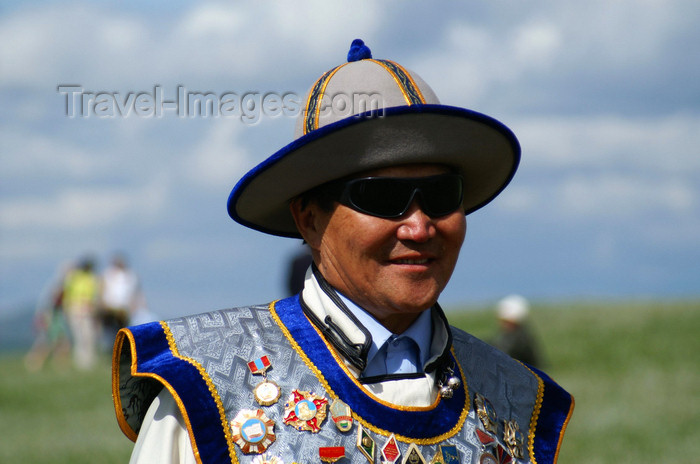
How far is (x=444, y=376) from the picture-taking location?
3.13 meters

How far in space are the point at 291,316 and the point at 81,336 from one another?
1737cm

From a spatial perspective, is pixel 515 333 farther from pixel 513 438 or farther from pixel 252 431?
pixel 252 431

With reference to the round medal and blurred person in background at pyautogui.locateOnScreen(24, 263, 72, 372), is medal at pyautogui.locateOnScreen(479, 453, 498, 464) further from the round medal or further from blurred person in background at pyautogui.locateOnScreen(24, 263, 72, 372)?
blurred person in background at pyautogui.locateOnScreen(24, 263, 72, 372)

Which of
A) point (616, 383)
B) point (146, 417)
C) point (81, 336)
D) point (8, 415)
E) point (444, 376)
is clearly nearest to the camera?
point (146, 417)

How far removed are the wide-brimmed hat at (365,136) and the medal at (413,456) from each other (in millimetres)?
958

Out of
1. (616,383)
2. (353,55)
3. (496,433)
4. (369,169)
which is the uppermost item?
(353,55)

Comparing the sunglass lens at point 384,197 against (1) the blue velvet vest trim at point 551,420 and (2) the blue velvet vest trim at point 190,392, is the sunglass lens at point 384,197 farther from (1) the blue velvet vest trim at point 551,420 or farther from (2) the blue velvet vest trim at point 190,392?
(1) the blue velvet vest trim at point 551,420

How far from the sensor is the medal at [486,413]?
10.3ft

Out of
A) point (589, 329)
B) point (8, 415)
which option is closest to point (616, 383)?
point (589, 329)

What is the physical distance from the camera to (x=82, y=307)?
1923cm

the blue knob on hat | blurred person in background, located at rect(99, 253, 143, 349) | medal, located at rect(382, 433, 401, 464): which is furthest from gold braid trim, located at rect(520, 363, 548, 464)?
blurred person in background, located at rect(99, 253, 143, 349)

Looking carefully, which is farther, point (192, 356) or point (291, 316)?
point (291, 316)

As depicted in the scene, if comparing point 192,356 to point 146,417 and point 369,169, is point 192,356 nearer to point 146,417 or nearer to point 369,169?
point 146,417

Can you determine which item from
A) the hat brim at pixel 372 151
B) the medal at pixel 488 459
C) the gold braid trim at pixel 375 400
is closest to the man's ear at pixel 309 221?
the hat brim at pixel 372 151
